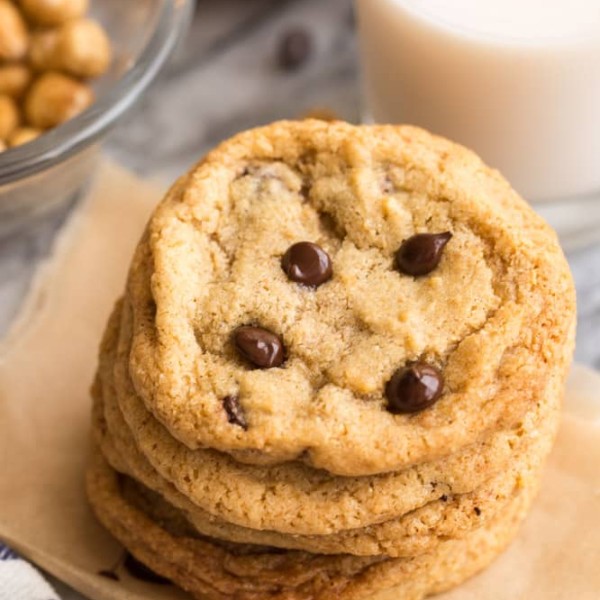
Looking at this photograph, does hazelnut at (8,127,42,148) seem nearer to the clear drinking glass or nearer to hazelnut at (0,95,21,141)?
hazelnut at (0,95,21,141)

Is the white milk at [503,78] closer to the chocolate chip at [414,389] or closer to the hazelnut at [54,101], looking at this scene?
the hazelnut at [54,101]

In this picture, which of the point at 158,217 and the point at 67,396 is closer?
the point at 158,217

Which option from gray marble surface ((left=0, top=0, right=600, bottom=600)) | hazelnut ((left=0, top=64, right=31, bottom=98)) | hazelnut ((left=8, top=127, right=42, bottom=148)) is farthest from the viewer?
gray marble surface ((left=0, top=0, right=600, bottom=600))

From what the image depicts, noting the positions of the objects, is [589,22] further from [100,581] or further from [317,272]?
[100,581]

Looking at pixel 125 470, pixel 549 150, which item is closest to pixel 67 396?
pixel 125 470

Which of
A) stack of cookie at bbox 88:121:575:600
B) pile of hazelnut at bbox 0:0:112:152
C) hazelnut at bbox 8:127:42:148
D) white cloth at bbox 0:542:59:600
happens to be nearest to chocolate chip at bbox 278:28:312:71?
pile of hazelnut at bbox 0:0:112:152

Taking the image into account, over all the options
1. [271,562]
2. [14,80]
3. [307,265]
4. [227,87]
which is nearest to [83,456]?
[271,562]

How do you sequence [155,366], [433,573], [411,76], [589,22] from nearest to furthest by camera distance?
[155,366] → [433,573] → [589,22] → [411,76]
